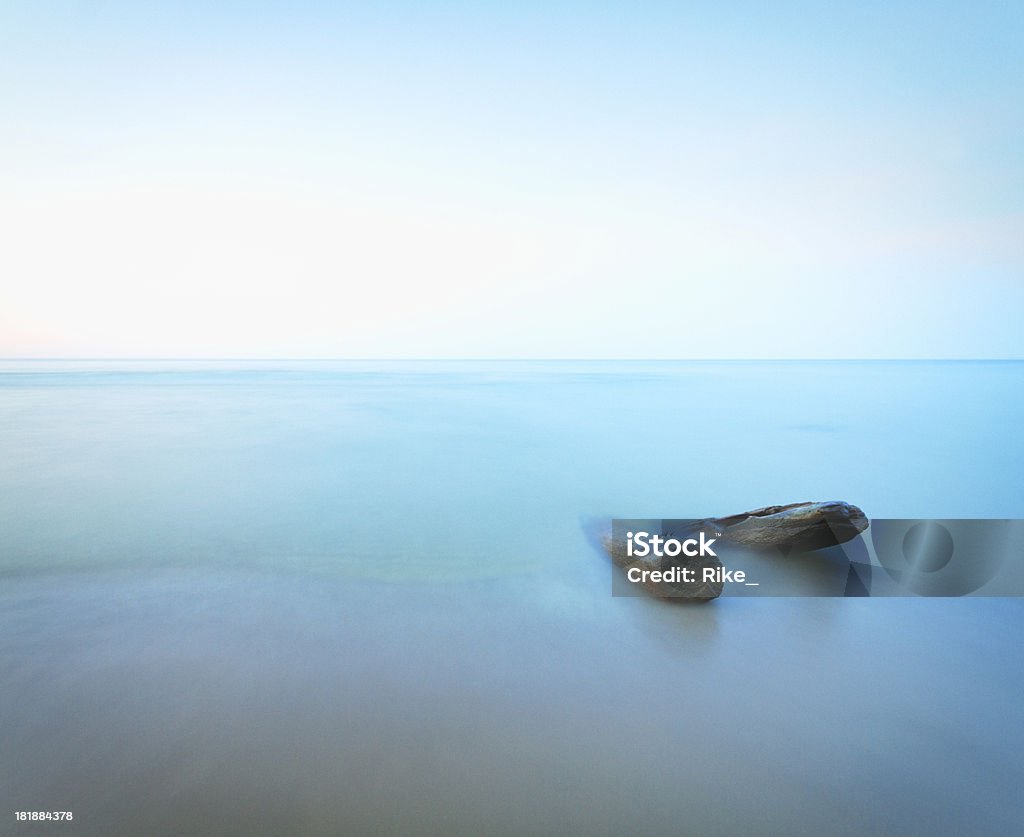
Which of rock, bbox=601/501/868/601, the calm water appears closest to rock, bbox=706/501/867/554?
rock, bbox=601/501/868/601

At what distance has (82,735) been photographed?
2.67 metres

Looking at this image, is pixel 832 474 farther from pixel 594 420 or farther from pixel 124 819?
pixel 124 819

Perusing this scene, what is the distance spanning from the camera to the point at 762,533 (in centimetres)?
486

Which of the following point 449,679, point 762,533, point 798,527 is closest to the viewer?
point 449,679

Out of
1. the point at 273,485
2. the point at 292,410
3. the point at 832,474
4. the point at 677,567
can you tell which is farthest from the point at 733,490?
the point at 292,410

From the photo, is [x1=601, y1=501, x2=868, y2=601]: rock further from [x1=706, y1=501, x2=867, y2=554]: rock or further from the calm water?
the calm water

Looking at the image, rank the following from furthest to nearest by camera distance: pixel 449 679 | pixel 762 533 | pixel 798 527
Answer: pixel 762 533 → pixel 798 527 → pixel 449 679

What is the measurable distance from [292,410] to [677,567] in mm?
14780

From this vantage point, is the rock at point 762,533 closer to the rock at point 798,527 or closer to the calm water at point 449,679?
the rock at point 798,527

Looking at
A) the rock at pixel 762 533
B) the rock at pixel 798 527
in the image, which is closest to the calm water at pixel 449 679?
the rock at pixel 762 533

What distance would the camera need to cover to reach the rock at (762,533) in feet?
13.4

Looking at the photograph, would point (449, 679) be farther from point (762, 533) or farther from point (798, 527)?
point (798, 527)

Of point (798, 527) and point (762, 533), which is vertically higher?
point (798, 527)

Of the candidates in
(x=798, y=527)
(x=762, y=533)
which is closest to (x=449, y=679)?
(x=762, y=533)
